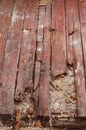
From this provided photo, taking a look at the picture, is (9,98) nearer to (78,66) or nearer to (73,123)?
(73,123)

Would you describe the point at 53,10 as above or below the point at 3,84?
above

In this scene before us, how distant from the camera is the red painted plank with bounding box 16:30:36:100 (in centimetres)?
178

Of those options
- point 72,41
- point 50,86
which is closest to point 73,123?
point 50,86

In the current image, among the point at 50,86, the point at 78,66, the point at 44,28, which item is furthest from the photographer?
the point at 44,28

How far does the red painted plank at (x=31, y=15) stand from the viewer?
8.02 feet

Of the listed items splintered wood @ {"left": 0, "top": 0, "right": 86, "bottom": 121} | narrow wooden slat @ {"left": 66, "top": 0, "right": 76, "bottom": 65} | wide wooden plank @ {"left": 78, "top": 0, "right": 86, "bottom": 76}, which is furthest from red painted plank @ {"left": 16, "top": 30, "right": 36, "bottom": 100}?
wide wooden plank @ {"left": 78, "top": 0, "right": 86, "bottom": 76}

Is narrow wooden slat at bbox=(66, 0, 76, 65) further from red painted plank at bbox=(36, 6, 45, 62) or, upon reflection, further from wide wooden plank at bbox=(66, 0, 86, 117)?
red painted plank at bbox=(36, 6, 45, 62)

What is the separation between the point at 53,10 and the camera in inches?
105

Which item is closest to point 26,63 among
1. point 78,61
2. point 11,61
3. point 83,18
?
point 11,61

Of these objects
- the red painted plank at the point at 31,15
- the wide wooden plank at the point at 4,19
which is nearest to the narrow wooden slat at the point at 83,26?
the red painted plank at the point at 31,15

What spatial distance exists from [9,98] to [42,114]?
0.25m

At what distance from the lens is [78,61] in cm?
198

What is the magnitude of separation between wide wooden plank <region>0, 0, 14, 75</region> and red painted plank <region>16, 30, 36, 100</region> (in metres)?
0.16

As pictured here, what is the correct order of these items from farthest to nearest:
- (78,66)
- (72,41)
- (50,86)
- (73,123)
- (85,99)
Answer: (72,41) < (78,66) < (50,86) < (85,99) < (73,123)
